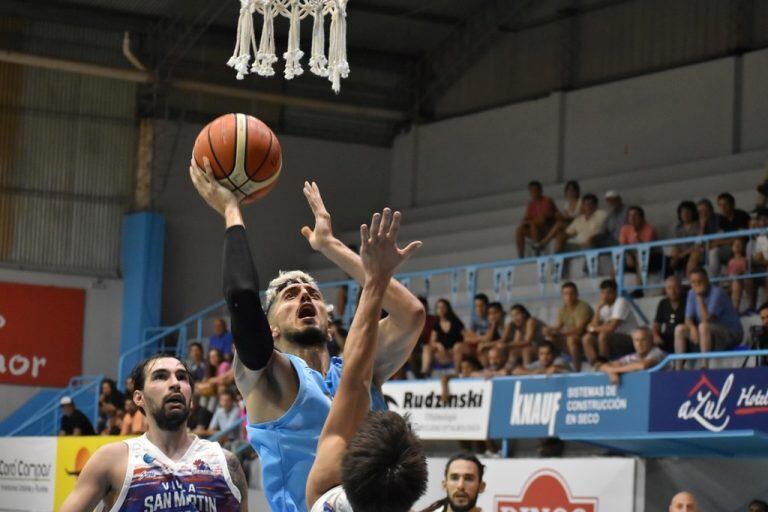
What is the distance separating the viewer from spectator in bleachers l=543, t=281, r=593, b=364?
14.0 metres

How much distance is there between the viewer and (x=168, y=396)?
18.6 feet

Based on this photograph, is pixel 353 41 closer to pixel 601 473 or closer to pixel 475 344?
pixel 475 344

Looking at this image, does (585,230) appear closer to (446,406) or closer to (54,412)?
(446,406)

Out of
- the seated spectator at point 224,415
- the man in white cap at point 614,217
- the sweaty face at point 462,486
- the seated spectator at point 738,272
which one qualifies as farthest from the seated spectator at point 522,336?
the sweaty face at point 462,486

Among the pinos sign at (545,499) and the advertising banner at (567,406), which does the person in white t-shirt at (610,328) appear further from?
the pinos sign at (545,499)

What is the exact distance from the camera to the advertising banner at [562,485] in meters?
11.7

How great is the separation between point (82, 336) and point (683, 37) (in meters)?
10.4

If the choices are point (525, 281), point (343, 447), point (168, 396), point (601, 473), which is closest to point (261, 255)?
point (525, 281)

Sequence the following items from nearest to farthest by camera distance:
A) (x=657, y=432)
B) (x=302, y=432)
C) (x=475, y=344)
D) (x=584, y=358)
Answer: (x=302, y=432), (x=657, y=432), (x=584, y=358), (x=475, y=344)

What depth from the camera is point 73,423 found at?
18516 mm

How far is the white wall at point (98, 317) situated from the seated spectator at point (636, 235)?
31.7ft

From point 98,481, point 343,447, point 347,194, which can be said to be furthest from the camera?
point 347,194

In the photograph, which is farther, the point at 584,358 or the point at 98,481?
the point at 584,358

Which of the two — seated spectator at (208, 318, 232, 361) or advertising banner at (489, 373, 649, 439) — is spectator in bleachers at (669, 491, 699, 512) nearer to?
advertising banner at (489, 373, 649, 439)
